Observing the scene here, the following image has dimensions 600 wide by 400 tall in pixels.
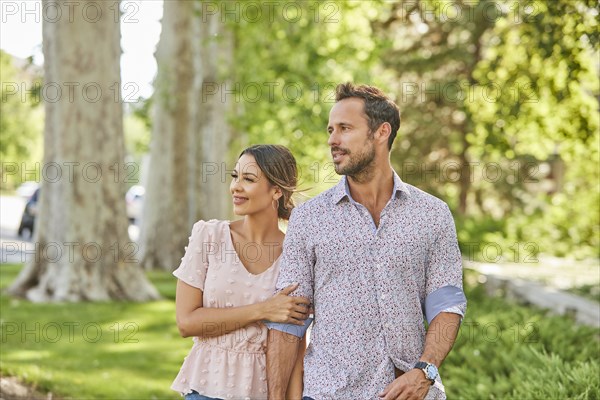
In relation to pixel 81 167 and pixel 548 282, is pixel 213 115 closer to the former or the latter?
pixel 81 167

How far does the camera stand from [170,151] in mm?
22094

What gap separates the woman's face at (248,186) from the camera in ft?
14.1

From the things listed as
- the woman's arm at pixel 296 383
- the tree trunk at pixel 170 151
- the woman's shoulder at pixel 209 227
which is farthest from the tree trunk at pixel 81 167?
the woman's arm at pixel 296 383

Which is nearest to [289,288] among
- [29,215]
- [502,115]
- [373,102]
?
[373,102]

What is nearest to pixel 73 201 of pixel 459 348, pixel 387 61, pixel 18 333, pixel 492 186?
pixel 18 333

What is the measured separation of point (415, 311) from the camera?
3.94m

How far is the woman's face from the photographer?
14.1 ft

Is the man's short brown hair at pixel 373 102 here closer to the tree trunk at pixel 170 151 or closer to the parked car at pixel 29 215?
the tree trunk at pixel 170 151

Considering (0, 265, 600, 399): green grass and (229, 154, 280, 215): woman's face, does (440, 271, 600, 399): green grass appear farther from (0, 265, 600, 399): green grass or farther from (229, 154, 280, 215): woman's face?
(229, 154, 280, 215): woman's face

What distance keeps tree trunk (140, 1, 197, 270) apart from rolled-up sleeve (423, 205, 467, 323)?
17995mm

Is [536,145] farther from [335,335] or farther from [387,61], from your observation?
[335,335]

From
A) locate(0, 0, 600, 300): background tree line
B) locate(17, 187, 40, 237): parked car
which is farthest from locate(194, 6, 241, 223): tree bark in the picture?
locate(17, 187, 40, 237): parked car

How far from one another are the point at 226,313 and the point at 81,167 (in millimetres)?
10374

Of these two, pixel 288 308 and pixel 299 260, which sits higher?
pixel 299 260
